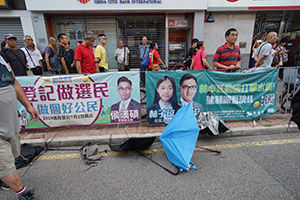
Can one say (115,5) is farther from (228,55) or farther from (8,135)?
(8,135)

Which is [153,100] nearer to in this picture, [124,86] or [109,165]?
[124,86]

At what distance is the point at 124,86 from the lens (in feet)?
12.9

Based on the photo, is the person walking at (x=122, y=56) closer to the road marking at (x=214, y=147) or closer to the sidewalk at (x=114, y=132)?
the sidewalk at (x=114, y=132)

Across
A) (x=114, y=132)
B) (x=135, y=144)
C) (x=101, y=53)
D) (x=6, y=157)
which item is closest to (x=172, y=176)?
(x=135, y=144)

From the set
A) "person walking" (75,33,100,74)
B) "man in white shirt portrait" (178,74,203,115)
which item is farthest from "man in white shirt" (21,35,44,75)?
"man in white shirt portrait" (178,74,203,115)

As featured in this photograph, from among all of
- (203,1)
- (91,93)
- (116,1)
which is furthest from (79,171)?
(203,1)

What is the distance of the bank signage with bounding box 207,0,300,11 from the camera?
879 cm

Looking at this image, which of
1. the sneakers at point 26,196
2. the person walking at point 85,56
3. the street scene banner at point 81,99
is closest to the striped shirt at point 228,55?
the street scene banner at point 81,99

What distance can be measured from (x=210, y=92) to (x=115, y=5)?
23.4 ft

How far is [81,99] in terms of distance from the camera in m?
3.85

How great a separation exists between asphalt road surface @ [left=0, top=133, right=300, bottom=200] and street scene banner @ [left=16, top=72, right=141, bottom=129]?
3.09 feet

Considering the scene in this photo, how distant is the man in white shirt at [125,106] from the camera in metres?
3.92

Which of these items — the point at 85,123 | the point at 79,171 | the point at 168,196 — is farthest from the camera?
the point at 85,123

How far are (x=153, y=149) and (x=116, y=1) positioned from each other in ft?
26.2
